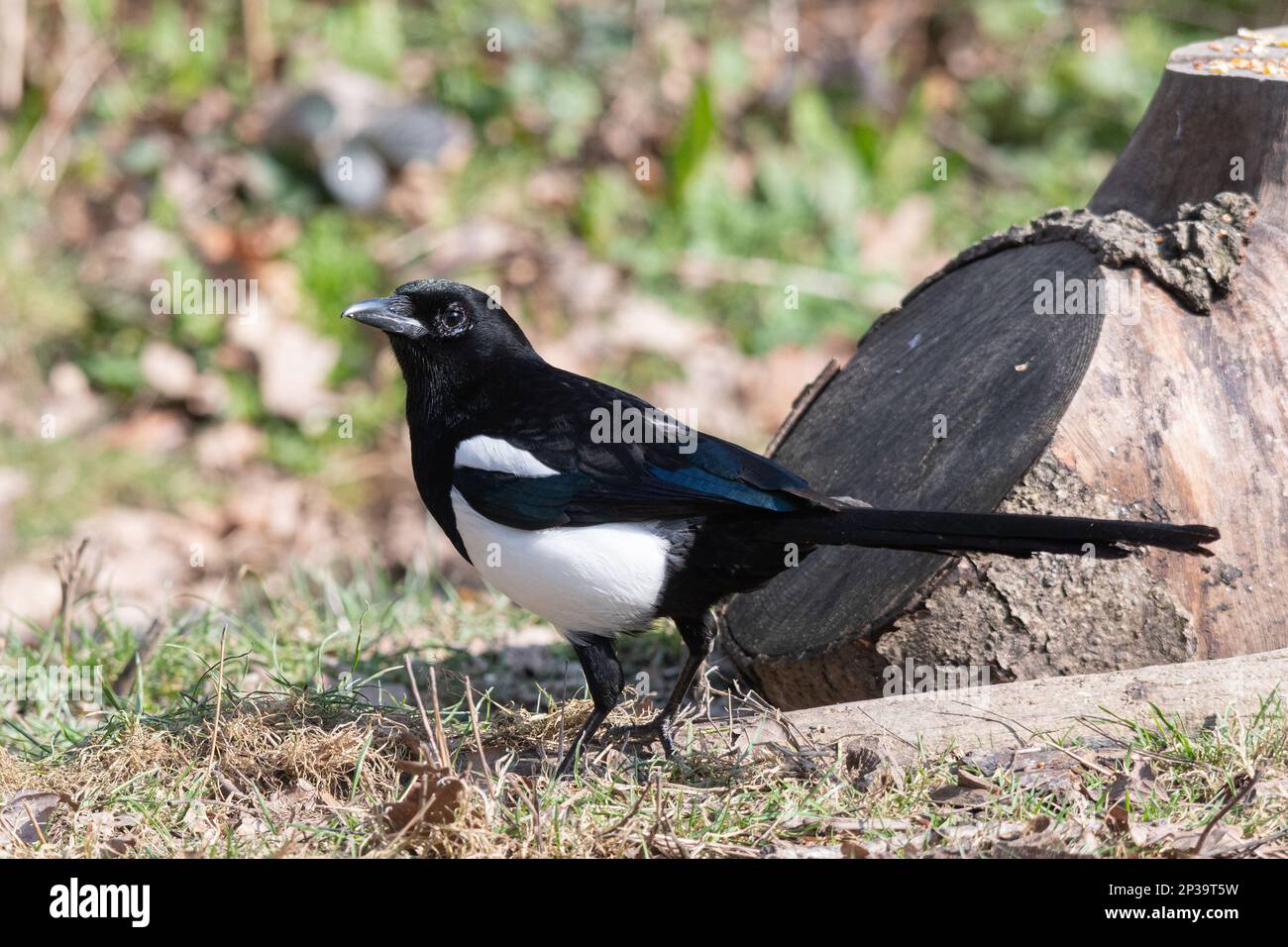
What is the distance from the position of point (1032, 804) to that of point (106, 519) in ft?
13.4

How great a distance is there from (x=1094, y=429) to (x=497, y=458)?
1238 mm

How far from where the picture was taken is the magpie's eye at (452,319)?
3.16 m

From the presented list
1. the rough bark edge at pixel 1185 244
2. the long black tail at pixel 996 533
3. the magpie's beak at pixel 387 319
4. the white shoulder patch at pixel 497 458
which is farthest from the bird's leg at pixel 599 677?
the rough bark edge at pixel 1185 244

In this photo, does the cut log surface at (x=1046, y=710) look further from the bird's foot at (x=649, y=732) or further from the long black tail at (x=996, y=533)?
the long black tail at (x=996, y=533)

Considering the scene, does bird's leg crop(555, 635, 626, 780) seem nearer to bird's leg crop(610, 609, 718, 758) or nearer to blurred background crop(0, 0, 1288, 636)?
bird's leg crop(610, 609, 718, 758)

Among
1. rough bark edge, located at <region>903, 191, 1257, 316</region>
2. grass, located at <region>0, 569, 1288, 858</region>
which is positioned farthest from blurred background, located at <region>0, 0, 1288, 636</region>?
rough bark edge, located at <region>903, 191, 1257, 316</region>

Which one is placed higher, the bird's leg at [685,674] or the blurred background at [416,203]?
the blurred background at [416,203]

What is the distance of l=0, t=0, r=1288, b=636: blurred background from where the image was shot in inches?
230

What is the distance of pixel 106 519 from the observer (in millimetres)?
5527

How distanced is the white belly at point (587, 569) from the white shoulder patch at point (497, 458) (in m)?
0.11

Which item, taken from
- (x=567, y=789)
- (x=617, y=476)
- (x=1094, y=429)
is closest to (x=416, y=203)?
(x=617, y=476)

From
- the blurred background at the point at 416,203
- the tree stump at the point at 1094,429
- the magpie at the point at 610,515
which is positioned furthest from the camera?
the blurred background at the point at 416,203

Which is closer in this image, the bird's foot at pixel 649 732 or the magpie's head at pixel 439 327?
the bird's foot at pixel 649 732

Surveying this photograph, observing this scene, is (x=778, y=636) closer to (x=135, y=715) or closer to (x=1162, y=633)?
(x=1162, y=633)
